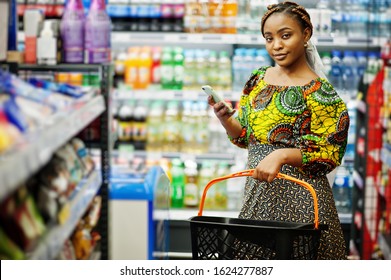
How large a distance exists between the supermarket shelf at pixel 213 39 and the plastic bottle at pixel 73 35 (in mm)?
1758

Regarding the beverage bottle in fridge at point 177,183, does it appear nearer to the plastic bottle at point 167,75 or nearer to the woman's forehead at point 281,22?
the plastic bottle at point 167,75

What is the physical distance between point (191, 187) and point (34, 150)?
11.8 feet

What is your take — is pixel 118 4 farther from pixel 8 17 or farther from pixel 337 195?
pixel 8 17

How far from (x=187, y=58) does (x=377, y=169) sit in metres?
1.37

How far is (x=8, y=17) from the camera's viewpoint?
8.52ft

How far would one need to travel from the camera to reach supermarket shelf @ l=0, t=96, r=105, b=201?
1.26 meters

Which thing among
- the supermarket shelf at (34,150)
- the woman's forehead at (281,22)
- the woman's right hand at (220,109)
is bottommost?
the woman's right hand at (220,109)

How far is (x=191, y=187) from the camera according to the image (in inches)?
195

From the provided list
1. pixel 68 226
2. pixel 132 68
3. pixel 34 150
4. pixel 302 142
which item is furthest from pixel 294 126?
pixel 132 68

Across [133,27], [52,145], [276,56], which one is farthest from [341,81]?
[52,145]

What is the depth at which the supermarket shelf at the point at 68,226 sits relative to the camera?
165cm

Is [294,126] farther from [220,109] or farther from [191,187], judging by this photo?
[191,187]

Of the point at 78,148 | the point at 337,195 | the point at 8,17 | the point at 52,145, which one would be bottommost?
the point at 337,195

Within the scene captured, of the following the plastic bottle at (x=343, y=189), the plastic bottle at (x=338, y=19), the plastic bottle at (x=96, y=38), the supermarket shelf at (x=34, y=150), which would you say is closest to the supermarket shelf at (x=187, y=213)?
the plastic bottle at (x=343, y=189)
